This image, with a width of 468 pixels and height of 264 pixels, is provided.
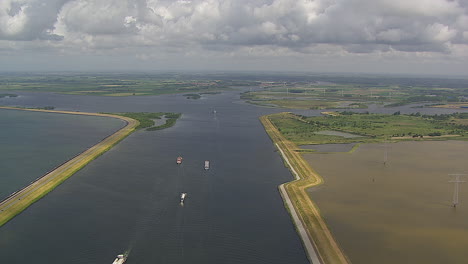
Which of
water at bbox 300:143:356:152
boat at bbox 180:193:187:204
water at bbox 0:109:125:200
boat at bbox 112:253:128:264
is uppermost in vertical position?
water at bbox 0:109:125:200

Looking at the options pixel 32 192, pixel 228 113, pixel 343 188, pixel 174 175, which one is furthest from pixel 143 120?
pixel 343 188

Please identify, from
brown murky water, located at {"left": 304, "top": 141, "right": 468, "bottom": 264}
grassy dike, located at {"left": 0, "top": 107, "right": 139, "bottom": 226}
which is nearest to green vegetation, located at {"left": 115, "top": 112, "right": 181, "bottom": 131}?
grassy dike, located at {"left": 0, "top": 107, "right": 139, "bottom": 226}

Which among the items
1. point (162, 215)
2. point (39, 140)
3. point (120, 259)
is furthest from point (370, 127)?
point (120, 259)

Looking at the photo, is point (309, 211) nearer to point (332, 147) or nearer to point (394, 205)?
point (394, 205)

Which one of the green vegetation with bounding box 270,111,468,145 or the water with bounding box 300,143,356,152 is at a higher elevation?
the green vegetation with bounding box 270,111,468,145

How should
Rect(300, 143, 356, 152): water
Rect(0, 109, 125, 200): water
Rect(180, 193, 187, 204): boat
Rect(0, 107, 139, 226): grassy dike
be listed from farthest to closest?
Rect(300, 143, 356, 152): water, Rect(0, 109, 125, 200): water, Rect(180, 193, 187, 204): boat, Rect(0, 107, 139, 226): grassy dike

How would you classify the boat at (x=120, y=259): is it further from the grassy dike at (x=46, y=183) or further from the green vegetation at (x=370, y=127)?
the green vegetation at (x=370, y=127)

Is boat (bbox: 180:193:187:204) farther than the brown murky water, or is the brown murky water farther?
boat (bbox: 180:193:187:204)

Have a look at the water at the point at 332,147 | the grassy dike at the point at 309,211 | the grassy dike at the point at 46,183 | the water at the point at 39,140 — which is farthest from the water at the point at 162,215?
the water at the point at 332,147

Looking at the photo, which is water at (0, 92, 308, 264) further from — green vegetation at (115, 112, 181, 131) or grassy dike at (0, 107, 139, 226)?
green vegetation at (115, 112, 181, 131)
